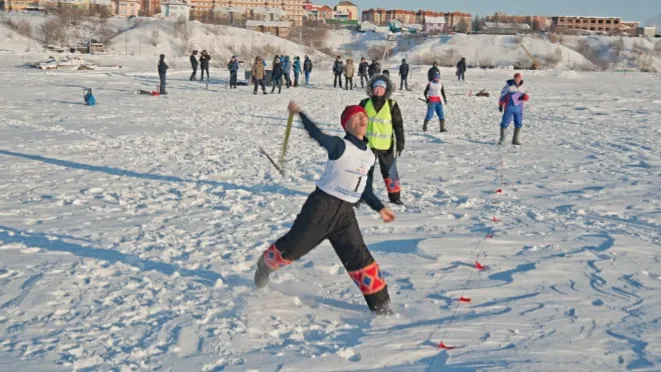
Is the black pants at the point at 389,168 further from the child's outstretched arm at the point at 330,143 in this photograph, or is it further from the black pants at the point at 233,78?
the black pants at the point at 233,78

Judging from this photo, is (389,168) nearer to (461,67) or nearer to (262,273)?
(262,273)

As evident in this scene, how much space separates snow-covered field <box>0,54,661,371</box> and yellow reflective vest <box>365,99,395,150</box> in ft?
2.81

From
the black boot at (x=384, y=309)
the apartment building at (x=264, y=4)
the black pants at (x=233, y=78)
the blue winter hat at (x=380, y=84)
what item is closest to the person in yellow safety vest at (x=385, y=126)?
the blue winter hat at (x=380, y=84)

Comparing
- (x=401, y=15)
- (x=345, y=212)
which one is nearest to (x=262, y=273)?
(x=345, y=212)

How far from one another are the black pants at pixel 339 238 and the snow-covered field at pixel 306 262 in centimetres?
23

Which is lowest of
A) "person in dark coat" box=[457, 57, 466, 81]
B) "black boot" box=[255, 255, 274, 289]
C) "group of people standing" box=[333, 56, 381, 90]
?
"black boot" box=[255, 255, 274, 289]

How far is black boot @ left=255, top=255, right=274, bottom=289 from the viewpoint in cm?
483

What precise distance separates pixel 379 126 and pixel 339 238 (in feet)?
11.2

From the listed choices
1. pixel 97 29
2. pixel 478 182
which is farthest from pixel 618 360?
pixel 97 29

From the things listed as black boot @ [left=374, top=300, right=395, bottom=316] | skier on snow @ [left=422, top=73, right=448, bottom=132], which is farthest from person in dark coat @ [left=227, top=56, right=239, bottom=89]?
black boot @ [left=374, top=300, right=395, bottom=316]

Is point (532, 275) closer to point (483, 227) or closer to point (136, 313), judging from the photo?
point (483, 227)

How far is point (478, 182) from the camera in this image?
947cm

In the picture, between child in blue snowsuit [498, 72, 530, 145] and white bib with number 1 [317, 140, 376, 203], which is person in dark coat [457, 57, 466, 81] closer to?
child in blue snowsuit [498, 72, 530, 145]

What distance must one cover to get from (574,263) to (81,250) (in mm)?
4367
